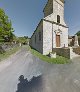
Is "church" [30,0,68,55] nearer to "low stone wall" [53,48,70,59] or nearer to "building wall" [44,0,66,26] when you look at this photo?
"building wall" [44,0,66,26]

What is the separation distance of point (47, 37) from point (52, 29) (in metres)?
1.75

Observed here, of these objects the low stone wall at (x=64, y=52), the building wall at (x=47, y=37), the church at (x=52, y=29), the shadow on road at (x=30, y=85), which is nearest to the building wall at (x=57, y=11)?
the church at (x=52, y=29)

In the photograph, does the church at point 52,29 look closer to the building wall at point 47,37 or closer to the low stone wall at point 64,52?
the building wall at point 47,37

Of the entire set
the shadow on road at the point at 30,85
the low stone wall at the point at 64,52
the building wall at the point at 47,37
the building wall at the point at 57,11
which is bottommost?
the shadow on road at the point at 30,85

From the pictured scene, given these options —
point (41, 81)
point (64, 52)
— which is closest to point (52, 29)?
point (64, 52)

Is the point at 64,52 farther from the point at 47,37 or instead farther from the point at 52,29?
the point at 52,29

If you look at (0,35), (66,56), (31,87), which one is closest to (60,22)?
(66,56)

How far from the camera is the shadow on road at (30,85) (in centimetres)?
704

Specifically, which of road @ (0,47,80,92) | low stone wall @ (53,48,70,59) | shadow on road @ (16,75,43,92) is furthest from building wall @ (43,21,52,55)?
shadow on road @ (16,75,43,92)

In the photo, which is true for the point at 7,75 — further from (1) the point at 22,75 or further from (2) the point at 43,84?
(2) the point at 43,84

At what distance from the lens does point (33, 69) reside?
411 inches

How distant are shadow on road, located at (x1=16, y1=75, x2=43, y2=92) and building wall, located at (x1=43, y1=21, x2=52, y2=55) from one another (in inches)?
369

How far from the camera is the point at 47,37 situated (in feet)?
59.0

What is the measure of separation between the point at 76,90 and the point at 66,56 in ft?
28.2
